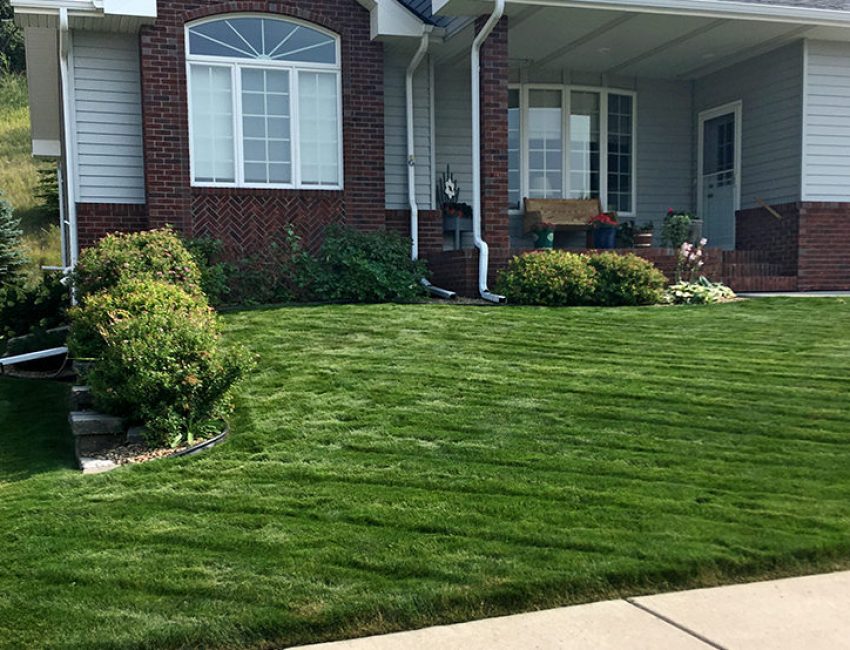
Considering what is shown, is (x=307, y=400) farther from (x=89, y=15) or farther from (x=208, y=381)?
(x=89, y=15)

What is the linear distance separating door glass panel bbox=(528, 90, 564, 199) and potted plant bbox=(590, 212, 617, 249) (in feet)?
3.41

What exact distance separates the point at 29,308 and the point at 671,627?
9956 mm

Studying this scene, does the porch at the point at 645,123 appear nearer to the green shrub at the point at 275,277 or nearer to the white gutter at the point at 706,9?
the white gutter at the point at 706,9

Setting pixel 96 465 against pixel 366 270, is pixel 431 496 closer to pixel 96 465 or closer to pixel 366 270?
pixel 96 465

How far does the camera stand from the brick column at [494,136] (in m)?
11.1

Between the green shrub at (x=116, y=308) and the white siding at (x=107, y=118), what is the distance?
440 cm

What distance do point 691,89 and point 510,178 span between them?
385cm

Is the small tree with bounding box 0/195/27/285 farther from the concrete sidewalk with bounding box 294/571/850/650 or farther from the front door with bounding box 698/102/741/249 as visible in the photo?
the concrete sidewalk with bounding box 294/571/850/650

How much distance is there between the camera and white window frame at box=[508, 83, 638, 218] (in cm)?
1415

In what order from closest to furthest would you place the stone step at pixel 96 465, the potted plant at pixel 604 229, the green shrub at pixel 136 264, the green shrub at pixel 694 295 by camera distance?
the stone step at pixel 96 465 → the green shrub at pixel 136 264 → the green shrub at pixel 694 295 → the potted plant at pixel 604 229

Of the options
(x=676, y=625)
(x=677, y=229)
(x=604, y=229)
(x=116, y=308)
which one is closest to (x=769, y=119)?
(x=677, y=229)

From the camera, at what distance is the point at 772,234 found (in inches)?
525

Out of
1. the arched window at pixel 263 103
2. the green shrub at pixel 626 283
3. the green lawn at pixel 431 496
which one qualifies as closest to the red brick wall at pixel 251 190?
the arched window at pixel 263 103

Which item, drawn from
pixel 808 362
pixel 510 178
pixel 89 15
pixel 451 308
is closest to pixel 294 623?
pixel 808 362
